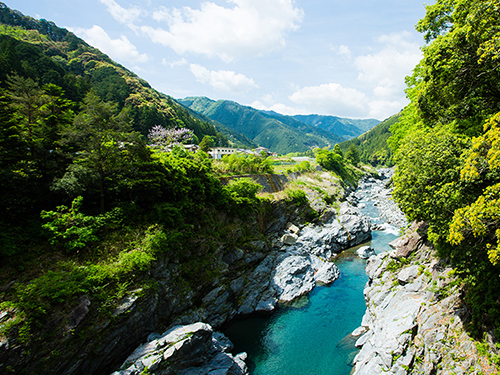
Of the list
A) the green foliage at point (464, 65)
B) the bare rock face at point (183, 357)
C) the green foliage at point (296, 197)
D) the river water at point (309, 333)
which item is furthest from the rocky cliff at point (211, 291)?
the green foliage at point (464, 65)

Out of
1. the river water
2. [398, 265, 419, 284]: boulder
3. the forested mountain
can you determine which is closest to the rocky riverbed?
the river water

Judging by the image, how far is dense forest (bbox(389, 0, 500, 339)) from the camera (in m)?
8.18

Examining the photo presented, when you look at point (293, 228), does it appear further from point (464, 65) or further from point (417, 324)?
point (464, 65)

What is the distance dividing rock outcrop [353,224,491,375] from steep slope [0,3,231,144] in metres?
55.8

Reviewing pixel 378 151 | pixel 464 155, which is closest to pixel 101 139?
pixel 464 155

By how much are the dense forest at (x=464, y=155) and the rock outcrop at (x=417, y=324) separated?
0.96 m

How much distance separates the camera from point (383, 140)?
566ft

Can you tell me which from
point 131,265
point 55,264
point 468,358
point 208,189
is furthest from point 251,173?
point 468,358

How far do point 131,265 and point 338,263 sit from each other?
21.6 metres

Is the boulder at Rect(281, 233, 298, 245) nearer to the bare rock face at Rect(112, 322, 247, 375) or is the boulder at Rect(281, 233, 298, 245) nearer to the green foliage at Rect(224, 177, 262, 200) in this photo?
the green foliage at Rect(224, 177, 262, 200)

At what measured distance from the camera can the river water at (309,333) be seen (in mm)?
14102

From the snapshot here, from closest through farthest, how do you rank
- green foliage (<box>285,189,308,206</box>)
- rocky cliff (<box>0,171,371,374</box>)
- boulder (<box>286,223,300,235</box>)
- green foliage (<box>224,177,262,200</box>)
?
rocky cliff (<box>0,171,371,374</box>), green foliage (<box>224,177,262,200</box>), boulder (<box>286,223,300,235</box>), green foliage (<box>285,189,308,206</box>)

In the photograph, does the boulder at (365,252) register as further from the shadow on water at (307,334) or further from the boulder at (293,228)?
the boulder at (293,228)

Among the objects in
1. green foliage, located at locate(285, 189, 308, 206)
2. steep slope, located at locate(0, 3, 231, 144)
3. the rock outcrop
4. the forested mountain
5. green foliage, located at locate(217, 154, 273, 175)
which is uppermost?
steep slope, located at locate(0, 3, 231, 144)
